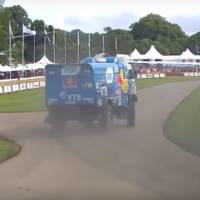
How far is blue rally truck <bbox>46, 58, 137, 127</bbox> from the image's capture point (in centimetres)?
2130

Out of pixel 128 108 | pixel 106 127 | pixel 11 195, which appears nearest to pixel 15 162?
pixel 11 195

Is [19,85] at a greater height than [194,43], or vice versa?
[194,43]

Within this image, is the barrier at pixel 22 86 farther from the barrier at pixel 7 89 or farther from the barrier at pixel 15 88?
the barrier at pixel 7 89

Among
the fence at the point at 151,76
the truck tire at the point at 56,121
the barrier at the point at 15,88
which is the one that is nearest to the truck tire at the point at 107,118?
the truck tire at the point at 56,121

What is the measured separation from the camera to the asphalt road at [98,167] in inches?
413

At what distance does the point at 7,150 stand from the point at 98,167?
148 inches

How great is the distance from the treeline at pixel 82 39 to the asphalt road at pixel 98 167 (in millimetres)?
46067

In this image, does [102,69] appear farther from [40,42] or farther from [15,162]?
[40,42]

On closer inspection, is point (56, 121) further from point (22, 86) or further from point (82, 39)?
point (82, 39)

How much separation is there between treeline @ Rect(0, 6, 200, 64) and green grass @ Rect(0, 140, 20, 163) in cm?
4795

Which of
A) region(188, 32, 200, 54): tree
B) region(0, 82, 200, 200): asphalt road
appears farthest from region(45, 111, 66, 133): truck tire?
region(188, 32, 200, 54): tree

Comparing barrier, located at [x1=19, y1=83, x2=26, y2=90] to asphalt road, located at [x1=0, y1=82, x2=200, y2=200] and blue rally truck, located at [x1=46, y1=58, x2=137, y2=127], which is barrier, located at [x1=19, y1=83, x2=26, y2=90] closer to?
blue rally truck, located at [x1=46, y1=58, x2=137, y2=127]

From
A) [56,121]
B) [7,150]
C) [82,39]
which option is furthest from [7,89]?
[82,39]

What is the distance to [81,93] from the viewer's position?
70.3 feet
